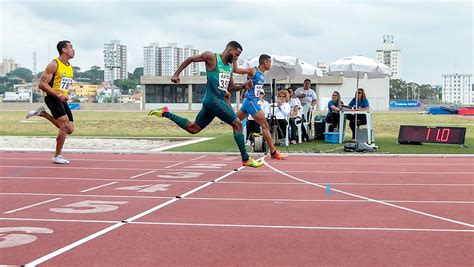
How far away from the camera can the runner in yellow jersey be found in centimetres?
1093

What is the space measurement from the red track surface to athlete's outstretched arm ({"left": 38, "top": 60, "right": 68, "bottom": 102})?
133cm

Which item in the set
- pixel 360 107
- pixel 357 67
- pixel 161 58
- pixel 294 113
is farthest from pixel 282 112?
pixel 161 58

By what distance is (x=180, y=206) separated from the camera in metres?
6.83

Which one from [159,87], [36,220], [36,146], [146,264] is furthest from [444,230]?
[159,87]

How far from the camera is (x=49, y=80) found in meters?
10.9

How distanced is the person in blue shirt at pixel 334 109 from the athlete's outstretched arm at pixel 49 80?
8525 mm

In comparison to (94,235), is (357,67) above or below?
above

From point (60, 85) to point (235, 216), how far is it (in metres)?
6.15

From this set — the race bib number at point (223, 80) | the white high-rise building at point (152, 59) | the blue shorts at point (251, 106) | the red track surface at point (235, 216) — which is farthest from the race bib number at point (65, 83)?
the white high-rise building at point (152, 59)

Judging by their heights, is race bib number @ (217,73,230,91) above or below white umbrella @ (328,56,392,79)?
below

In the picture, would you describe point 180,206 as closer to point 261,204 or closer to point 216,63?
point 261,204

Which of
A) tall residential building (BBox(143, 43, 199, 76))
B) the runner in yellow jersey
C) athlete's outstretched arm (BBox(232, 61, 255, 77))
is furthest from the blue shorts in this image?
tall residential building (BBox(143, 43, 199, 76))

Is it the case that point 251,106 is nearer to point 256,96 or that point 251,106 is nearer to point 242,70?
point 256,96

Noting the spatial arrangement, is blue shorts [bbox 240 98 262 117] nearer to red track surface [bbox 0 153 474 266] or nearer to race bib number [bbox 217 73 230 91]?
red track surface [bbox 0 153 474 266]
